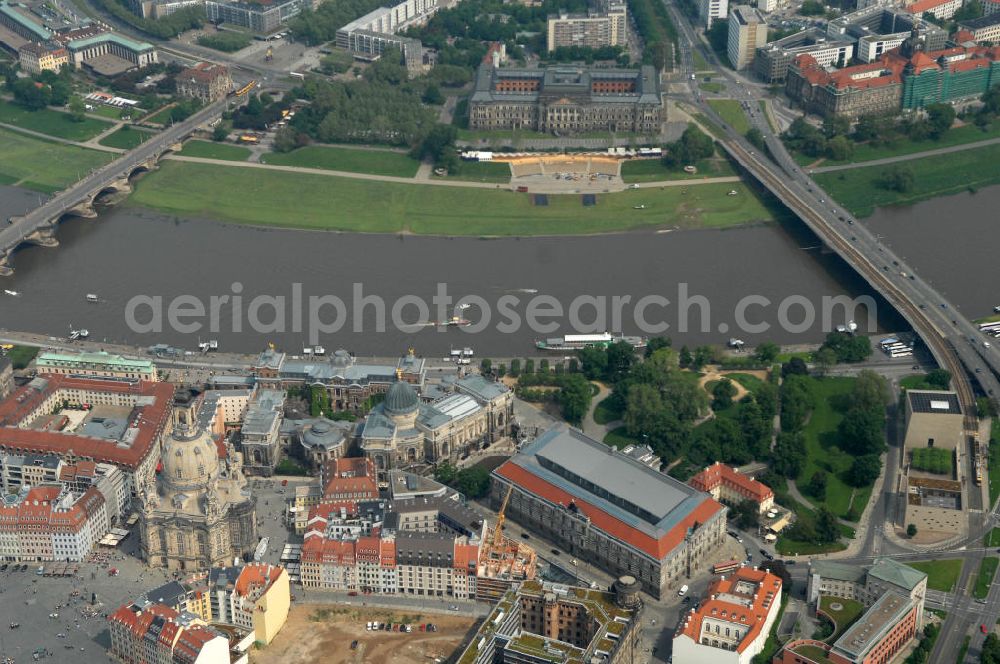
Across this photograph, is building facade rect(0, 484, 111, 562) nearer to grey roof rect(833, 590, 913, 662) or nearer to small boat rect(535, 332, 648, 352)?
small boat rect(535, 332, 648, 352)

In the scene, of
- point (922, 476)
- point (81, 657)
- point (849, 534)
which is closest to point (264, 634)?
point (81, 657)

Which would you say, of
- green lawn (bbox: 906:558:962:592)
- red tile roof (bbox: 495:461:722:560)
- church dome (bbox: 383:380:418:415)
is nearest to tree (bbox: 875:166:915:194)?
green lawn (bbox: 906:558:962:592)

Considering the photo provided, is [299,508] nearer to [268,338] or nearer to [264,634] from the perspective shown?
[264,634]

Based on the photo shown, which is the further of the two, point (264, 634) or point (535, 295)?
point (535, 295)

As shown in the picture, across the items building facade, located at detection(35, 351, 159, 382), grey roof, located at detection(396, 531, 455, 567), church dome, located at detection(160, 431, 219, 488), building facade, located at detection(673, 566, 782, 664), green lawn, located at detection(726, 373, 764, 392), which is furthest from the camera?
green lawn, located at detection(726, 373, 764, 392)

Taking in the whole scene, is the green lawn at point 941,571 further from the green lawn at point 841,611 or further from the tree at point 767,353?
the tree at point 767,353

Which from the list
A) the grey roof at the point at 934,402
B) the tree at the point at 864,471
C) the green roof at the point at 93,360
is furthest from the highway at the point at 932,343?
the green roof at the point at 93,360

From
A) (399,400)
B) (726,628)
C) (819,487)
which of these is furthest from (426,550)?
(819,487)
